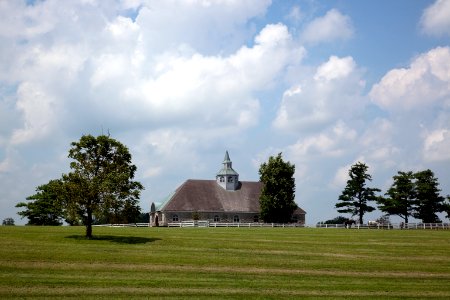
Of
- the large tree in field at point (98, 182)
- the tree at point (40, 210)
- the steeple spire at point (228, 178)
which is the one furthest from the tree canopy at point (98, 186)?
the steeple spire at point (228, 178)

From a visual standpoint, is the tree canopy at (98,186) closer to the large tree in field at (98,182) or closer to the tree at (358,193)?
the large tree in field at (98,182)

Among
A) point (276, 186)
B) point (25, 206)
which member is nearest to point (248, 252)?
point (276, 186)

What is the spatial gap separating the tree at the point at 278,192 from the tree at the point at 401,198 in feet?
58.1

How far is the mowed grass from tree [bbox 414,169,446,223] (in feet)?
157

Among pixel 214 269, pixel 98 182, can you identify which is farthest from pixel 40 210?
pixel 214 269

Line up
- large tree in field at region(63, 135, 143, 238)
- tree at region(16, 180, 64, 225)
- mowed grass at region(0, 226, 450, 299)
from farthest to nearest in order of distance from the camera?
tree at region(16, 180, 64, 225)
large tree in field at region(63, 135, 143, 238)
mowed grass at region(0, 226, 450, 299)

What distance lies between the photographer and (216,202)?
284 ft

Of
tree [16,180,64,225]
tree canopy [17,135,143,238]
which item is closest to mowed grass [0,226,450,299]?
tree canopy [17,135,143,238]

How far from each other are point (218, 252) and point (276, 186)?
47.6 metres

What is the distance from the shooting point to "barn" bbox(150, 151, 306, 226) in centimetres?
8331

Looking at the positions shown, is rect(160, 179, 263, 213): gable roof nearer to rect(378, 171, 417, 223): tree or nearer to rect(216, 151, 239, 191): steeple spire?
rect(216, 151, 239, 191): steeple spire

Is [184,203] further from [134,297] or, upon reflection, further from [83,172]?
[134,297]

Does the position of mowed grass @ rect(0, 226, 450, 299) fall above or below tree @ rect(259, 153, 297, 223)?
below

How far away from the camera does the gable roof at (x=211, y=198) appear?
84188 millimetres
